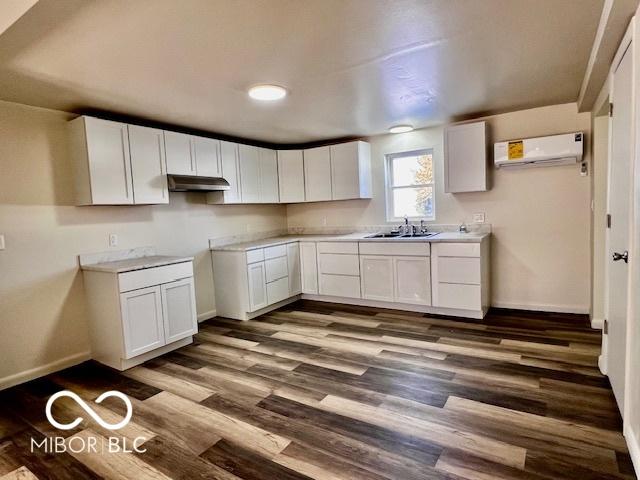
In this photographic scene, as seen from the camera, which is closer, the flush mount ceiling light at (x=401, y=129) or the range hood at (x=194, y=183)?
the range hood at (x=194, y=183)

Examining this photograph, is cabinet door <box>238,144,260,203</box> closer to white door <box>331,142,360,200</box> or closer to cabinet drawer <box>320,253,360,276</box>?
white door <box>331,142,360,200</box>

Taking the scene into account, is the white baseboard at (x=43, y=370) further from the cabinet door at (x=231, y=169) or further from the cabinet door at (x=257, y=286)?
the cabinet door at (x=231, y=169)

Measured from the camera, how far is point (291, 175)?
5324 millimetres

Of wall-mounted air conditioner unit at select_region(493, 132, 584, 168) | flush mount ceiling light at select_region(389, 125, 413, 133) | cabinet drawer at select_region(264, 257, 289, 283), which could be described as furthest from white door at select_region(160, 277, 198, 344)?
wall-mounted air conditioner unit at select_region(493, 132, 584, 168)

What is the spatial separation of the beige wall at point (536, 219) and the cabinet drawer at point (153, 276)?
3208mm

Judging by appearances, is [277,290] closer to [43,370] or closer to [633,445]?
[43,370]

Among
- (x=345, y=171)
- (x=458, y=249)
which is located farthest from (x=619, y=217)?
(x=345, y=171)

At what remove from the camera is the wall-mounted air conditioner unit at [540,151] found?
3.63 m

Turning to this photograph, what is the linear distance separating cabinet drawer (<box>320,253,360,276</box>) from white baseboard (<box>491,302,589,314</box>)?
1.72m

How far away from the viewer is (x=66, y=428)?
2.32 m

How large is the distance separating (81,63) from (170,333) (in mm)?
2350

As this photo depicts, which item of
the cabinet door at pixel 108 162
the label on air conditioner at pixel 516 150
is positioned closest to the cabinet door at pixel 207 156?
the cabinet door at pixel 108 162

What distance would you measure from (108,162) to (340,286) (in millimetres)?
2978

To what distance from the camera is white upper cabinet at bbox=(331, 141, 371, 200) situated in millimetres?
4891
